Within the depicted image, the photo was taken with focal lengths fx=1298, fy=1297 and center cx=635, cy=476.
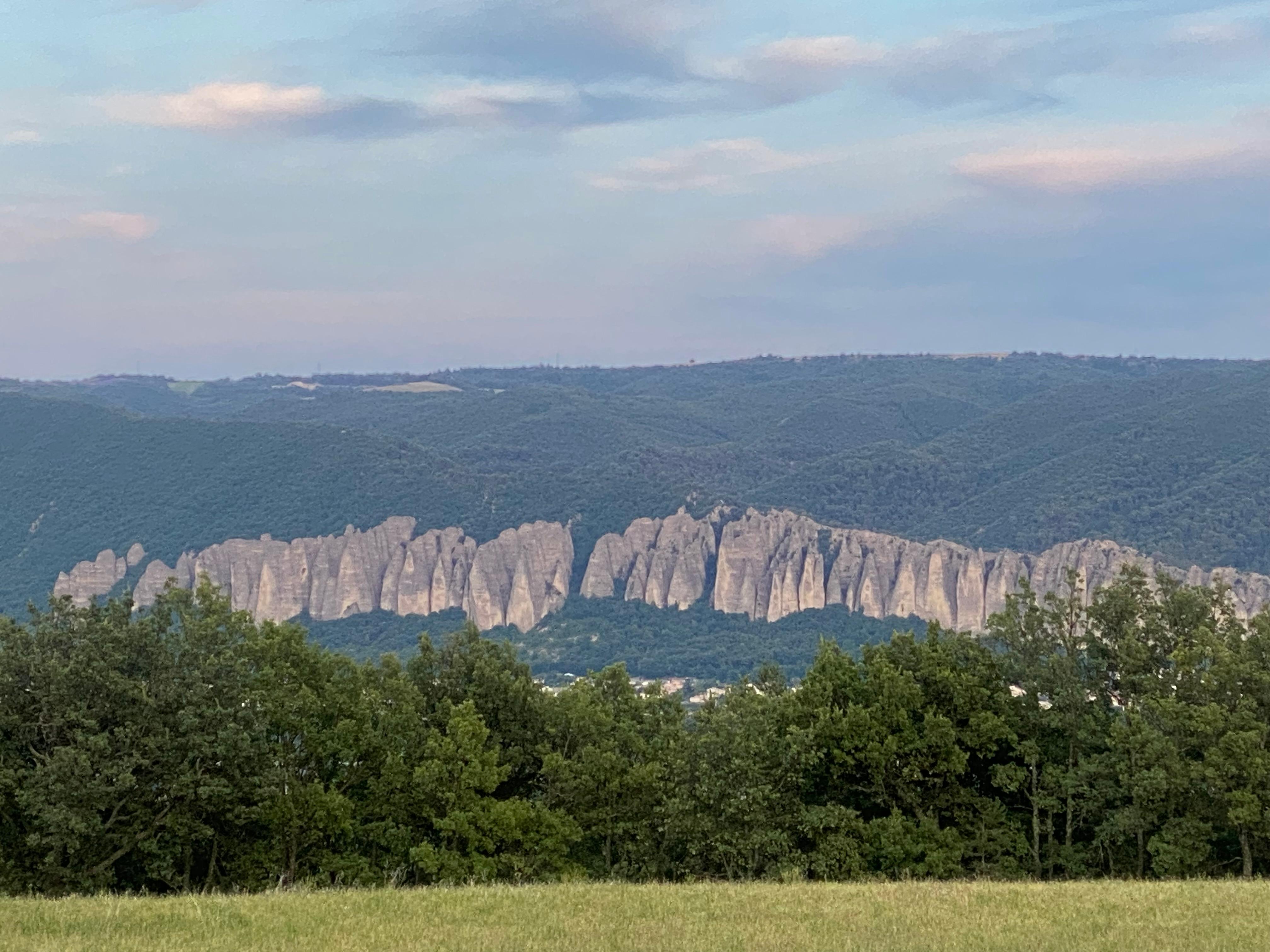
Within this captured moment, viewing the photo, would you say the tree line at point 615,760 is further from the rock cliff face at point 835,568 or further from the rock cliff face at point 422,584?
the rock cliff face at point 422,584

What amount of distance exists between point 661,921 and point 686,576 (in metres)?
167

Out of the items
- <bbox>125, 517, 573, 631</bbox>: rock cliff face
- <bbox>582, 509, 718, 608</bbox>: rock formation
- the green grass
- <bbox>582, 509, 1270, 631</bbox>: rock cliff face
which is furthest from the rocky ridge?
the green grass

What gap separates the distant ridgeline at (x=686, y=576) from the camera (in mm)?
163000

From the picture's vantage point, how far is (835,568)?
17412 centimetres

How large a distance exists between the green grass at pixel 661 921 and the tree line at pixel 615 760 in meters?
7.52

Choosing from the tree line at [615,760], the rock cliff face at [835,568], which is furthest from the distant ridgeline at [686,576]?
the tree line at [615,760]

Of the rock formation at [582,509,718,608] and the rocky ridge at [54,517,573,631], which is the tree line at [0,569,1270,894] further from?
the rocky ridge at [54,517,573,631]

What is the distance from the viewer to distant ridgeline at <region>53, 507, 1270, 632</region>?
163 meters

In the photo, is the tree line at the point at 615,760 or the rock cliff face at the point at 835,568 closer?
the tree line at the point at 615,760

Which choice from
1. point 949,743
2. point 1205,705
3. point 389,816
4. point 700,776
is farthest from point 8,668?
point 1205,705

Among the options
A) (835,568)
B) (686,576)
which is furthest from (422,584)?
(835,568)

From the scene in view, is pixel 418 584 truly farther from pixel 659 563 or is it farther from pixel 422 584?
pixel 659 563

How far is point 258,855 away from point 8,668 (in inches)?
→ 317

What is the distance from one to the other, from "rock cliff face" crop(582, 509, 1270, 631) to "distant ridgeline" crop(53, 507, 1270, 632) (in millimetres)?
178
